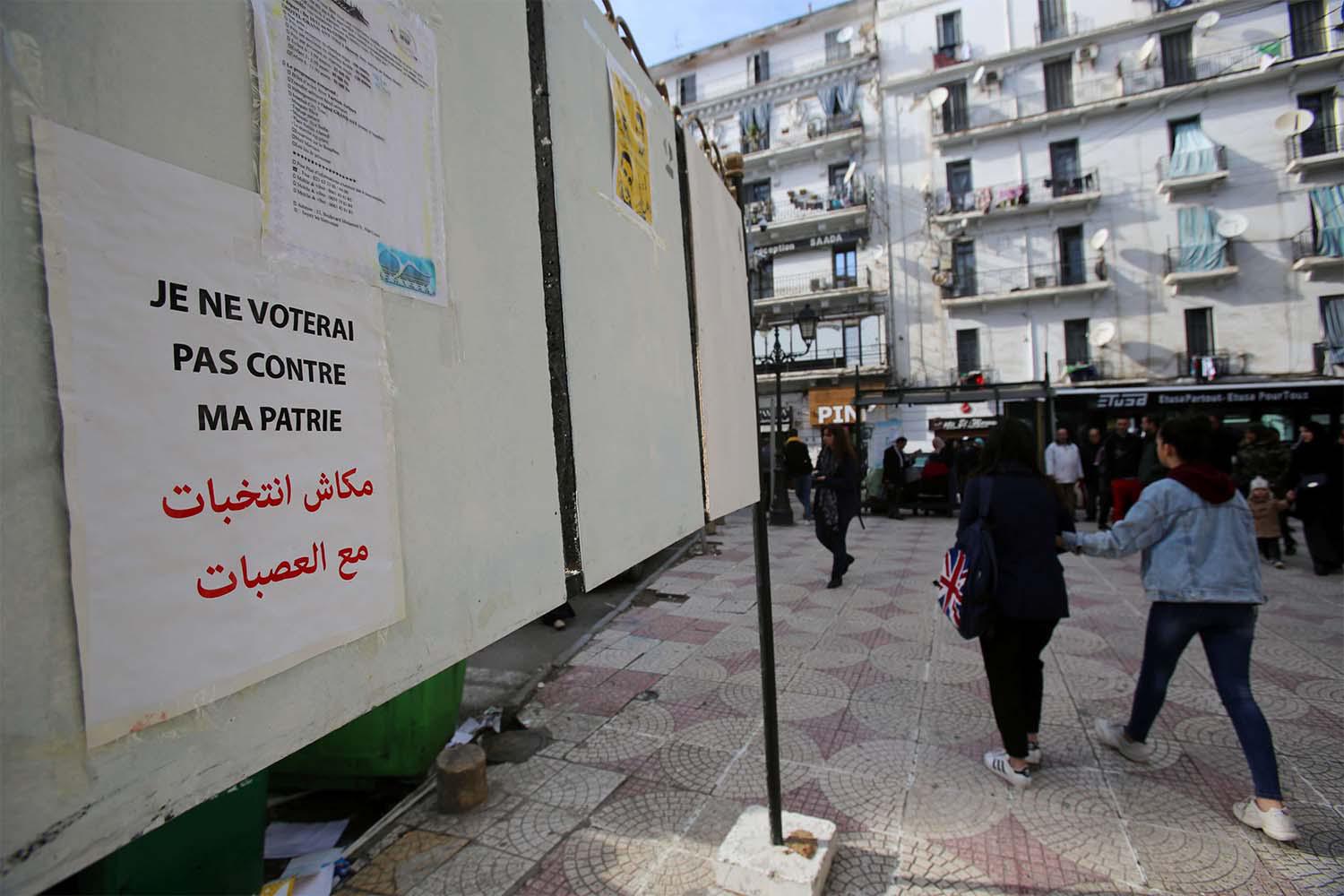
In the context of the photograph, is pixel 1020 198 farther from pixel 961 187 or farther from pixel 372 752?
pixel 372 752

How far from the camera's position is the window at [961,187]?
24156 millimetres

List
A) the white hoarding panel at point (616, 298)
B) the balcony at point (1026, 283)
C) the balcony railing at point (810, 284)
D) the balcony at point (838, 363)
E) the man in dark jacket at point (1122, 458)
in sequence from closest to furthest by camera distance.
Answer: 1. the white hoarding panel at point (616, 298)
2. the man in dark jacket at point (1122, 458)
3. the balcony at point (1026, 283)
4. the balcony at point (838, 363)
5. the balcony railing at point (810, 284)

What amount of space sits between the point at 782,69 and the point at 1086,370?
17338 mm

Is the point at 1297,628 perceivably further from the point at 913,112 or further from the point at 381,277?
the point at 913,112

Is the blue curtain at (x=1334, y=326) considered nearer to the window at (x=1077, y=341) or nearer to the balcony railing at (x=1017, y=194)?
the window at (x=1077, y=341)

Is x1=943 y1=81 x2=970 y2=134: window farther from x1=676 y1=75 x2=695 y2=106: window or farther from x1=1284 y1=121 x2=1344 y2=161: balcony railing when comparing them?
x1=676 y1=75 x2=695 y2=106: window

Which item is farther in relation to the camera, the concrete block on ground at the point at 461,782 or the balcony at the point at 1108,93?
the balcony at the point at 1108,93

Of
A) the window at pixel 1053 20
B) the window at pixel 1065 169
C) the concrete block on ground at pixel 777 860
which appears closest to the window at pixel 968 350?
the window at pixel 1065 169

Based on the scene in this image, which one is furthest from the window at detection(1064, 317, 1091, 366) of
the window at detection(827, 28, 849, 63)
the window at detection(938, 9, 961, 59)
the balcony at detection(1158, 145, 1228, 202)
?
the window at detection(827, 28, 849, 63)

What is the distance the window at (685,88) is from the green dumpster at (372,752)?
30914 mm

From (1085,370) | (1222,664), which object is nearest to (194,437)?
(1222,664)

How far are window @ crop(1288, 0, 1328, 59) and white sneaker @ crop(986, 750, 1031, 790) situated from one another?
2855cm

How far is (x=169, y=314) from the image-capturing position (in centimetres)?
66

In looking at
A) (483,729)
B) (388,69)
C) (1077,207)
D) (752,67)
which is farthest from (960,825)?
(752,67)
